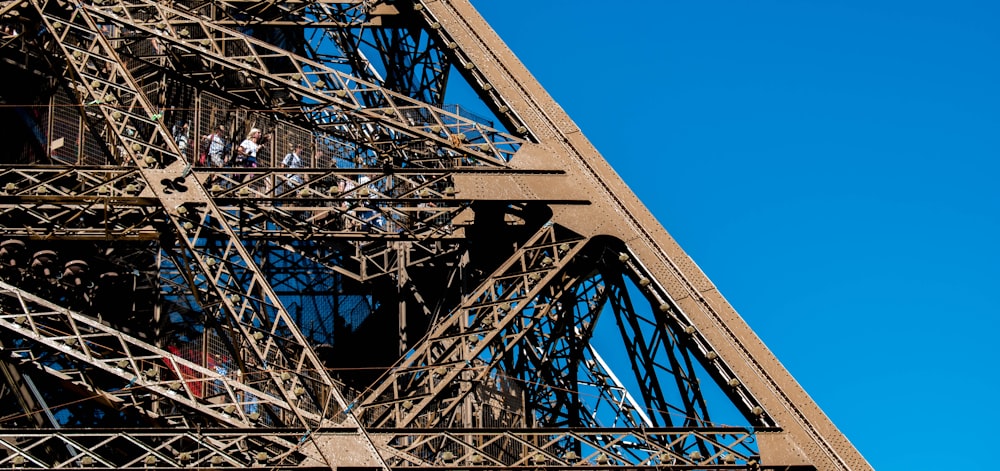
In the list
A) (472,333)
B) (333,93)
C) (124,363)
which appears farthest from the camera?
(333,93)

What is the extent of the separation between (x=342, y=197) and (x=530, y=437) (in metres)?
4.41

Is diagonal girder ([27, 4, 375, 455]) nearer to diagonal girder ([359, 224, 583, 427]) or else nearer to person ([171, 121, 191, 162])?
diagonal girder ([359, 224, 583, 427])

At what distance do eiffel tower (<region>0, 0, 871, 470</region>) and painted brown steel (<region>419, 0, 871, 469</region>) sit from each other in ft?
0.09

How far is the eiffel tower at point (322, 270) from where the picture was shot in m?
21.4

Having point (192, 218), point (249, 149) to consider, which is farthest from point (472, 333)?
point (249, 149)

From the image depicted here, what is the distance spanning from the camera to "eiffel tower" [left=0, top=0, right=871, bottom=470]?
844 inches

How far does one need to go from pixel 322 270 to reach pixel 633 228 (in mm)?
6760

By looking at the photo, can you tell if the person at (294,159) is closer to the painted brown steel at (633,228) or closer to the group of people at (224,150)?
the group of people at (224,150)

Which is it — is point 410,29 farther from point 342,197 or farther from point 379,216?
point 342,197

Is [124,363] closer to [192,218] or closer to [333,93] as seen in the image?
[192,218]

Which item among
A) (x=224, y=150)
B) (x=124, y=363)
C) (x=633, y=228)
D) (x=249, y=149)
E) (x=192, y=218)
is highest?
(x=633, y=228)

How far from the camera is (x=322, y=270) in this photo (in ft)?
92.7

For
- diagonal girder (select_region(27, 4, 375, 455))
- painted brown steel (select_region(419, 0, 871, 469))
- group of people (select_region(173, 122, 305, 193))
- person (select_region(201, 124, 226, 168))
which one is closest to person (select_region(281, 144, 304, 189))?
group of people (select_region(173, 122, 305, 193))

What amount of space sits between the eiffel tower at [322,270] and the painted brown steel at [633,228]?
28 mm
